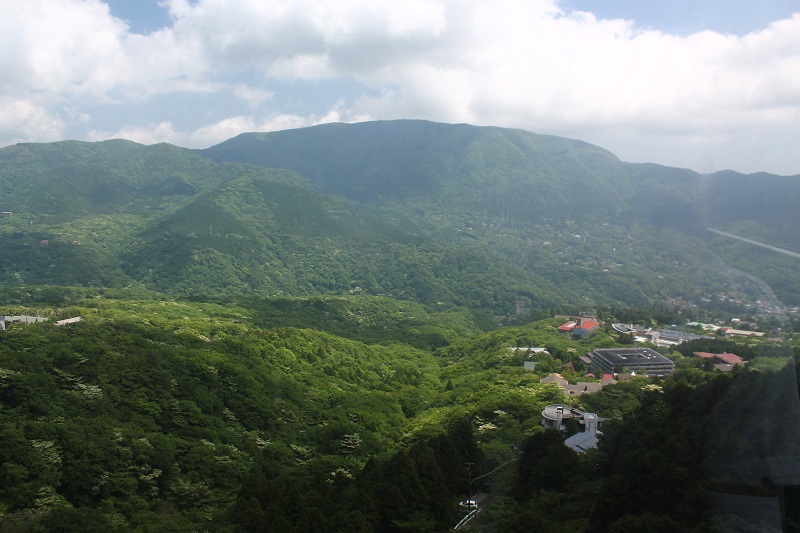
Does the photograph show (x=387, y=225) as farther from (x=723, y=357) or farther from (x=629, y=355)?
(x=723, y=357)

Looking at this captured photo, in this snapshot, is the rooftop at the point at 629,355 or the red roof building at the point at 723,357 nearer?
the red roof building at the point at 723,357

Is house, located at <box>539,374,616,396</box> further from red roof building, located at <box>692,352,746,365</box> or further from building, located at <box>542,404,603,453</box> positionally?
red roof building, located at <box>692,352,746,365</box>

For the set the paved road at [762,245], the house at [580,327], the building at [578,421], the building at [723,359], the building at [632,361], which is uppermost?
the paved road at [762,245]

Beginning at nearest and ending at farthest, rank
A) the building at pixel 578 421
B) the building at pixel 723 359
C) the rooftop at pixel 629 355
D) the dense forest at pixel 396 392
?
the dense forest at pixel 396 392
the building at pixel 578 421
the building at pixel 723 359
the rooftop at pixel 629 355

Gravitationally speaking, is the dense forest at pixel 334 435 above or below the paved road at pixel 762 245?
below

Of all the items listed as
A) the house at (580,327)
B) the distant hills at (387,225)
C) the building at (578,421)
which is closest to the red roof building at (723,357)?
the distant hills at (387,225)

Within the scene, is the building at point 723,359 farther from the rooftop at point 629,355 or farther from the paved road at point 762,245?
the paved road at point 762,245

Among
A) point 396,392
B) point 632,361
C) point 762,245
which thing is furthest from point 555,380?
point 762,245

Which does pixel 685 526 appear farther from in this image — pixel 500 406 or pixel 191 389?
pixel 191 389

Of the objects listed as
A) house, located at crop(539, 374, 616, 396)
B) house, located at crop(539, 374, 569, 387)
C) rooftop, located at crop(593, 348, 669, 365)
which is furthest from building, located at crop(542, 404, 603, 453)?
rooftop, located at crop(593, 348, 669, 365)
